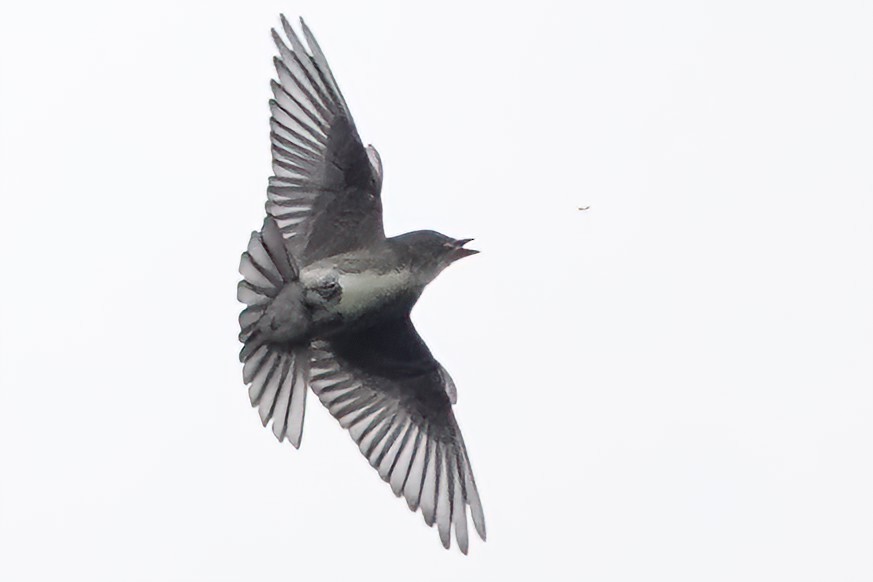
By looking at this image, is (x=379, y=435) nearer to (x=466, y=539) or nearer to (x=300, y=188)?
(x=466, y=539)

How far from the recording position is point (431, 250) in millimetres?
12805

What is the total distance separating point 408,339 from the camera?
44.0ft

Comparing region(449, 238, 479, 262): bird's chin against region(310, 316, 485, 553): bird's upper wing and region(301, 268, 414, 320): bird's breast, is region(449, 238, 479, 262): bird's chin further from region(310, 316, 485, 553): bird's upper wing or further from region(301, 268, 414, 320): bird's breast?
region(310, 316, 485, 553): bird's upper wing

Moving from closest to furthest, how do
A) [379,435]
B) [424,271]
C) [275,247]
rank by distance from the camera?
[275,247]
[424,271]
[379,435]

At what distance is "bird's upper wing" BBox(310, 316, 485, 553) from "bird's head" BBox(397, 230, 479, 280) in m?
0.68

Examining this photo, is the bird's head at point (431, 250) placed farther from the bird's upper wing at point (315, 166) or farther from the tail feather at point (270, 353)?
the tail feather at point (270, 353)

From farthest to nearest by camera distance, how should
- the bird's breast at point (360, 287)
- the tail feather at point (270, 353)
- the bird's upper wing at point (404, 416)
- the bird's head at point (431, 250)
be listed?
the bird's upper wing at point (404, 416)
the bird's head at point (431, 250)
the bird's breast at point (360, 287)
the tail feather at point (270, 353)

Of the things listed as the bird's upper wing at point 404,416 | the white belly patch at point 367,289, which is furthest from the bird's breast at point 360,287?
the bird's upper wing at point 404,416

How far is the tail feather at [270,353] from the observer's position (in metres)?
12.1

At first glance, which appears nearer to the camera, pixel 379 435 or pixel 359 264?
pixel 359 264

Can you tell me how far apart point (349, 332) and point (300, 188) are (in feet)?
3.13

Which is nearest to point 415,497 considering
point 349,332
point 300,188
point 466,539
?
point 466,539

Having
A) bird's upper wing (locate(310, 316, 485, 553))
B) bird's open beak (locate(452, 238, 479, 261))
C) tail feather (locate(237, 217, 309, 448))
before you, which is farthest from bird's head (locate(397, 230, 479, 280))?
tail feather (locate(237, 217, 309, 448))

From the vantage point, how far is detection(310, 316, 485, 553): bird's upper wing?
13.5 m
